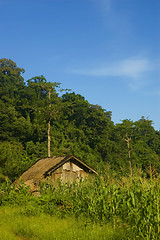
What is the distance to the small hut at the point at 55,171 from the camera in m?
19.9

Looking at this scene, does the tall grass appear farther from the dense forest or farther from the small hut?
the dense forest

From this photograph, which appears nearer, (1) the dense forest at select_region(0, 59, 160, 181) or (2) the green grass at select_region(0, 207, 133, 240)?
(2) the green grass at select_region(0, 207, 133, 240)

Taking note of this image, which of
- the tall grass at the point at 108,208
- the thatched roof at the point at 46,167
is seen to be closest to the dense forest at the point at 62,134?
the thatched roof at the point at 46,167

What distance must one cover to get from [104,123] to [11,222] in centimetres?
4933

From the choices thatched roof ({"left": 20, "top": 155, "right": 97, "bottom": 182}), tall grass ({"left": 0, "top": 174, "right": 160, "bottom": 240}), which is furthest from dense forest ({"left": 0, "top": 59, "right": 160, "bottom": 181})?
tall grass ({"left": 0, "top": 174, "right": 160, "bottom": 240})

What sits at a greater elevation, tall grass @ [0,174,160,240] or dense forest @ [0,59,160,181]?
dense forest @ [0,59,160,181]

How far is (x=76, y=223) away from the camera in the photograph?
10.0 meters

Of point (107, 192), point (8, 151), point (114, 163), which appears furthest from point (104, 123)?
point (107, 192)

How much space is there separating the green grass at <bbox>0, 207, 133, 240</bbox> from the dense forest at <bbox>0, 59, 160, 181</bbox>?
25240 mm

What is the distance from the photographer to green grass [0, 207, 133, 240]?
8352 mm

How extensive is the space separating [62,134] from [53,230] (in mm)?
42405

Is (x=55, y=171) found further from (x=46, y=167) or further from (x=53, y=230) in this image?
(x=53, y=230)

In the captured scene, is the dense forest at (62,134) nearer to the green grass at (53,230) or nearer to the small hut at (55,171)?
the small hut at (55,171)

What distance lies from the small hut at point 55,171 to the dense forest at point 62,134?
47.4 ft
